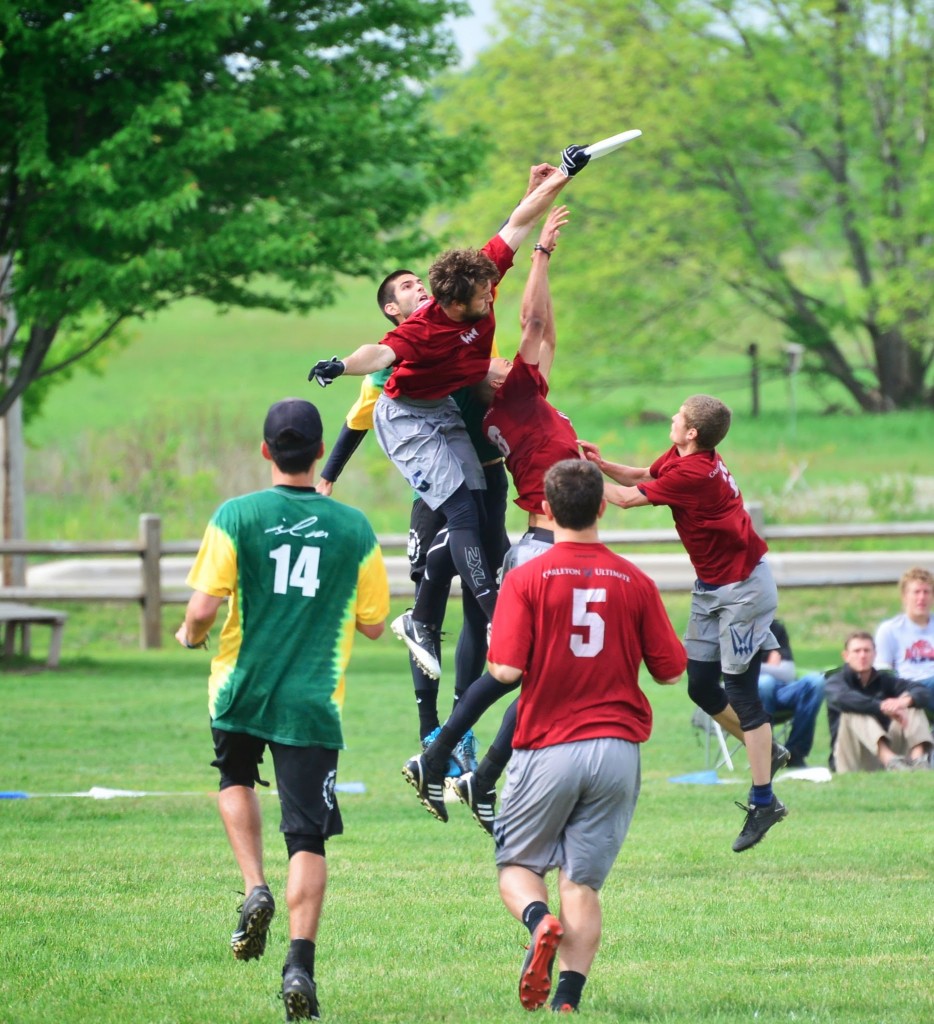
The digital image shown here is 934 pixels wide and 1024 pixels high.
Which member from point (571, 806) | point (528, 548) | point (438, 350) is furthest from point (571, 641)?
point (438, 350)

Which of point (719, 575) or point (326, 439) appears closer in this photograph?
point (719, 575)

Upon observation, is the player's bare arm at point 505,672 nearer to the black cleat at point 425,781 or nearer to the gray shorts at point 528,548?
the gray shorts at point 528,548

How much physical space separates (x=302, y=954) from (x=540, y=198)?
356cm

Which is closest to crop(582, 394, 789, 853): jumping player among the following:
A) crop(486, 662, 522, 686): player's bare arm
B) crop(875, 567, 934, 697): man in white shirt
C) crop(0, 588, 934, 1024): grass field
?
crop(0, 588, 934, 1024): grass field

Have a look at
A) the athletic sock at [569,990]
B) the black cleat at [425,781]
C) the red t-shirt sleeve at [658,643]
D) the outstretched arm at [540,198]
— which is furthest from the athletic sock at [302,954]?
the outstretched arm at [540,198]

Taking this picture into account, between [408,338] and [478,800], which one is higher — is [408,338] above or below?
above

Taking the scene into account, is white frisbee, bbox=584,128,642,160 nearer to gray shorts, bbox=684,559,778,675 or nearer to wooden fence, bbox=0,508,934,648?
gray shorts, bbox=684,559,778,675

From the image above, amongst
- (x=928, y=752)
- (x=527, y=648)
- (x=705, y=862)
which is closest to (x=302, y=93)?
(x=928, y=752)

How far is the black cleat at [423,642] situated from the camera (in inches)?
315

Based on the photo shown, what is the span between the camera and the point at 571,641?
17.6 feet

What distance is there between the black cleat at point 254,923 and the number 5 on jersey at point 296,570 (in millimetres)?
1053

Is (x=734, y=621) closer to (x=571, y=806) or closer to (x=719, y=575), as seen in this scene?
(x=719, y=575)

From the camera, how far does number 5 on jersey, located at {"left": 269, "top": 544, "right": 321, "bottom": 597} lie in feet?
17.9

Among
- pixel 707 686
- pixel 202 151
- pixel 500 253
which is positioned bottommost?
pixel 707 686
